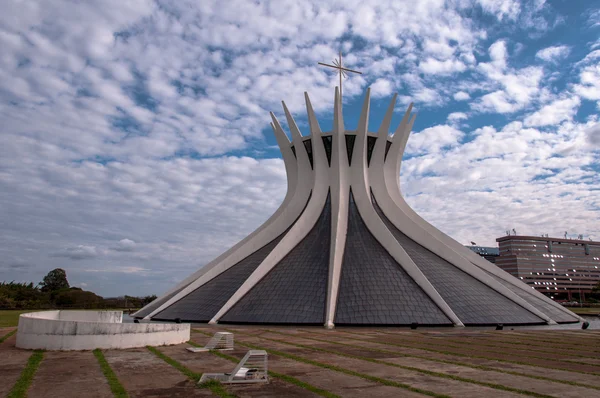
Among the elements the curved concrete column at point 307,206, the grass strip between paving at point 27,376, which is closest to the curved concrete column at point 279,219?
the curved concrete column at point 307,206

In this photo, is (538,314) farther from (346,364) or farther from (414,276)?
(346,364)

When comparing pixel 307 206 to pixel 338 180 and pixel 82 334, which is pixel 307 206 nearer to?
pixel 338 180

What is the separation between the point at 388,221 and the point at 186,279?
1430cm

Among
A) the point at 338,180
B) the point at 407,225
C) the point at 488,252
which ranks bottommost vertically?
the point at 407,225

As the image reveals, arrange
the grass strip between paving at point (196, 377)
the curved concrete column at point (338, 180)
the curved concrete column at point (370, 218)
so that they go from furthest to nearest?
1. the curved concrete column at point (338, 180)
2. the curved concrete column at point (370, 218)
3. the grass strip between paving at point (196, 377)

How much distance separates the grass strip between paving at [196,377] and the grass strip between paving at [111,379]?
1.23 metres

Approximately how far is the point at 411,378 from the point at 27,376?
7320 mm

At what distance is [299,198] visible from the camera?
99.2 ft

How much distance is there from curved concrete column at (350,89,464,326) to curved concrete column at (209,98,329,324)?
2.16 meters

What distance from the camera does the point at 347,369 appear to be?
895 centimetres

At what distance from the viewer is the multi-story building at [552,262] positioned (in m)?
112

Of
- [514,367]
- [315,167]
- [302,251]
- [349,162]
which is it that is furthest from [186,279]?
[514,367]

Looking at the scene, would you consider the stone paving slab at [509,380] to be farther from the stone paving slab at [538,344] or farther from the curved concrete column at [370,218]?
the curved concrete column at [370,218]

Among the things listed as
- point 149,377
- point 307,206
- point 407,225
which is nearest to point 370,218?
point 407,225
